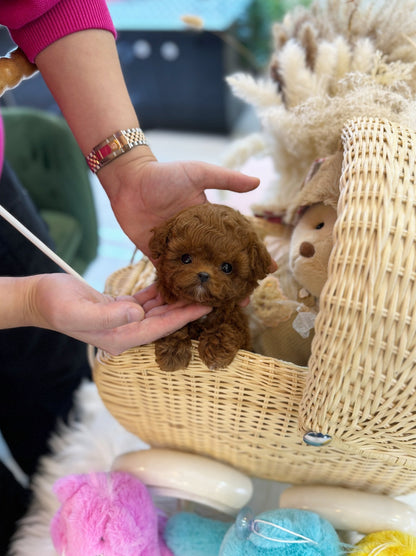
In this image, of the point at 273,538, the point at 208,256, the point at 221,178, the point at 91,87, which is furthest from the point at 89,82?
the point at 273,538

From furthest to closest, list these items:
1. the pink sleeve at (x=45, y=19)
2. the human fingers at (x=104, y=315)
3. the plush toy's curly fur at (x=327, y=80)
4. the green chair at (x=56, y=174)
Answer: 1. the green chair at (x=56, y=174)
2. the plush toy's curly fur at (x=327, y=80)
3. the pink sleeve at (x=45, y=19)
4. the human fingers at (x=104, y=315)

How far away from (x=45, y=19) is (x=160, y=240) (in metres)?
0.38

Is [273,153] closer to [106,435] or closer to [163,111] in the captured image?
[106,435]

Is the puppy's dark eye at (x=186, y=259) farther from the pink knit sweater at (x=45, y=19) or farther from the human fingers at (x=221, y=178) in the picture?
the pink knit sweater at (x=45, y=19)

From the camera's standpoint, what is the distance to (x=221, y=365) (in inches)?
23.1

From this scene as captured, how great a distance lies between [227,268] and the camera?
579 mm

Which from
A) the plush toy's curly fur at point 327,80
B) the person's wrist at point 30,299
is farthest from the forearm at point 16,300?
the plush toy's curly fur at point 327,80

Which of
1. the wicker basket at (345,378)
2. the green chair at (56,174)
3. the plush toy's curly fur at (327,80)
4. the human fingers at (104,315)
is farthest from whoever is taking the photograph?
the green chair at (56,174)

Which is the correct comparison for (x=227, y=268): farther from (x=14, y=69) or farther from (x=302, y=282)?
(x=14, y=69)

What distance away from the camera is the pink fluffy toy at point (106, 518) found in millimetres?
667

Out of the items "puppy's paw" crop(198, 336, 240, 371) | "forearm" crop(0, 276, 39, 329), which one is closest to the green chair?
"forearm" crop(0, 276, 39, 329)

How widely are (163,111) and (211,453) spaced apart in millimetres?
1895

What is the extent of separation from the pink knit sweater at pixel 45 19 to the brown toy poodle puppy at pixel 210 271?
0.35 metres

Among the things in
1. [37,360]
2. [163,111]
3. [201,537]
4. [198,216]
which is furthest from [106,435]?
[163,111]
